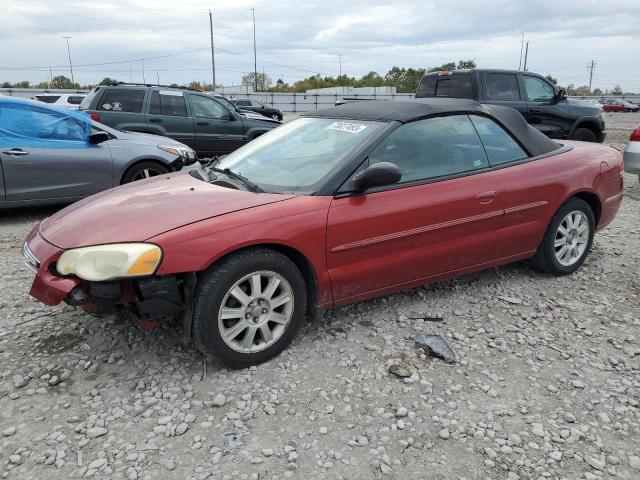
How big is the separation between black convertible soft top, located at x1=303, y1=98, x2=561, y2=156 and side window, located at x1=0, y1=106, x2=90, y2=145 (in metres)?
3.65

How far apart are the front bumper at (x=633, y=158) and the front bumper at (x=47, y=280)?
25.4 ft

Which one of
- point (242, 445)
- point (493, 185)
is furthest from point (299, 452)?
point (493, 185)

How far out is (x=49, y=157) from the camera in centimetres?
611

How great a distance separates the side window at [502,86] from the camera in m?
10.0

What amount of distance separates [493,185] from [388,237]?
1.01 metres

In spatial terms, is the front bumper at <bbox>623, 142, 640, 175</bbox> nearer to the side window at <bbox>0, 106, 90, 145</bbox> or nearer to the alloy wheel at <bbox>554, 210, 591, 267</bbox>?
the alloy wheel at <bbox>554, 210, 591, 267</bbox>

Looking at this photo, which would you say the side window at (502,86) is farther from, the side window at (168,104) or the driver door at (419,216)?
the driver door at (419,216)

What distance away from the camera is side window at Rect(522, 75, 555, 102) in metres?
10.4

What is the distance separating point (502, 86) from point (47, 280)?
9546 millimetres

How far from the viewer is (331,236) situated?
3.14m

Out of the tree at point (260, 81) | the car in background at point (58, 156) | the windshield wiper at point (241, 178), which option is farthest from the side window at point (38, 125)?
the tree at point (260, 81)

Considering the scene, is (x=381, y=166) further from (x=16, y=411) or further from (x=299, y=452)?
(x=16, y=411)

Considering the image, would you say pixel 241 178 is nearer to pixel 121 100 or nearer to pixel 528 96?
pixel 121 100

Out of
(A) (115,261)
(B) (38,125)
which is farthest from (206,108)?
(A) (115,261)
